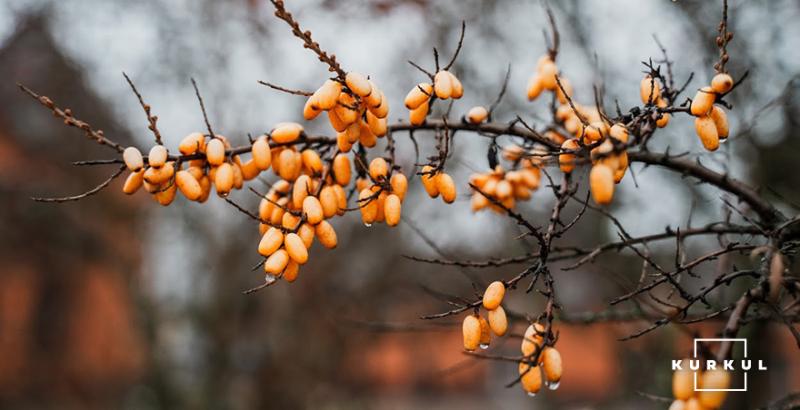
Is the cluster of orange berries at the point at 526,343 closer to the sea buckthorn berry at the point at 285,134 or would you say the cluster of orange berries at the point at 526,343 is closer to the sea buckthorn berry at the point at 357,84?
the sea buckthorn berry at the point at 357,84

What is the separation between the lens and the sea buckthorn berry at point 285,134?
79.0 inches

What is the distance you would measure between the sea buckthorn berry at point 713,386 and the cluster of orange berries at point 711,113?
72 centimetres

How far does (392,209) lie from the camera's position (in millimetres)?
1873

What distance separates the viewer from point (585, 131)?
1749 mm

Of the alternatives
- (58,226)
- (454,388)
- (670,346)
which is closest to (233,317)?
(58,226)

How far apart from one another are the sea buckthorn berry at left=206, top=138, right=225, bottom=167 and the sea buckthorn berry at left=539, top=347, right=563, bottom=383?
1088 mm

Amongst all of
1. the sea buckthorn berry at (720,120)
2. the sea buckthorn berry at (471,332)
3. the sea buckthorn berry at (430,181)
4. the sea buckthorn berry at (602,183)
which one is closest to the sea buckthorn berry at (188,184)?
the sea buckthorn berry at (430,181)

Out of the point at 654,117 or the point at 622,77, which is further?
the point at 622,77

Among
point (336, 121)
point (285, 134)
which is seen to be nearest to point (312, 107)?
point (336, 121)

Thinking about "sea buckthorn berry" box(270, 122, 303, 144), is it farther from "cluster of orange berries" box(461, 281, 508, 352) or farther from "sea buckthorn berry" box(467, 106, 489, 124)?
"cluster of orange berries" box(461, 281, 508, 352)

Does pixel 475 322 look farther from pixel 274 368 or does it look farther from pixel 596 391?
pixel 596 391

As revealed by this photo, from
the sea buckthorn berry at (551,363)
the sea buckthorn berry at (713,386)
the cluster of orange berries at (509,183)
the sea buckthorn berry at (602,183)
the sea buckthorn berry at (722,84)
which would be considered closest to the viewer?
the sea buckthorn berry at (713,386)

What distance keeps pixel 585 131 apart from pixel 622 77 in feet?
9.38

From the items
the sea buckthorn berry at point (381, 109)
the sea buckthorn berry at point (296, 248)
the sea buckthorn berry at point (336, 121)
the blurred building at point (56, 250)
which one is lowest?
the sea buckthorn berry at point (296, 248)
